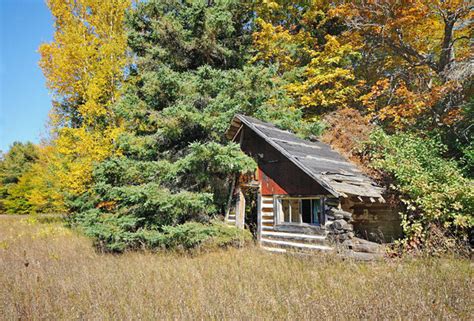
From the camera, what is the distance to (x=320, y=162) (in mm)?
11422

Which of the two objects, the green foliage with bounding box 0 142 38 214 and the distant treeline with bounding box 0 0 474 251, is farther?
the green foliage with bounding box 0 142 38 214

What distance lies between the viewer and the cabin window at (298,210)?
1130cm

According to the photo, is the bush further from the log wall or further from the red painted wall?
the log wall

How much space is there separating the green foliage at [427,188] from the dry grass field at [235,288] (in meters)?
1.77

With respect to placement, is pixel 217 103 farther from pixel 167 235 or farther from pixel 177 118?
pixel 167 235

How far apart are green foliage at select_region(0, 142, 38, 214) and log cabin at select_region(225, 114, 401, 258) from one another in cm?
3336

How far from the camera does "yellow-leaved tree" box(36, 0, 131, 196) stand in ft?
49.4

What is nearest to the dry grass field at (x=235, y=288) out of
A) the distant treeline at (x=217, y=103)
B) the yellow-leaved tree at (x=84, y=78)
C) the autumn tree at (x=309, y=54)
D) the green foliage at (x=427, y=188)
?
the green foliage at (x=427, y=188)

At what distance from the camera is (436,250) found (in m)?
9.03

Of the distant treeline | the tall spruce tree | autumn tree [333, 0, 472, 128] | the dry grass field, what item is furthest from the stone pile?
autumn tree [333, 0, 472, 128]

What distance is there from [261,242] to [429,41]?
17.1 m

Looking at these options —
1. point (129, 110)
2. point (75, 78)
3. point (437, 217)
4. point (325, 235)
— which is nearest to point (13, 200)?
point (75, 78)

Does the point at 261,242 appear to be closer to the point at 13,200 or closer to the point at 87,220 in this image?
the point at 87,220

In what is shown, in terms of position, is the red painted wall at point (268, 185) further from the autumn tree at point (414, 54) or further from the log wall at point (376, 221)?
the autumn tree at point (414, 54)
